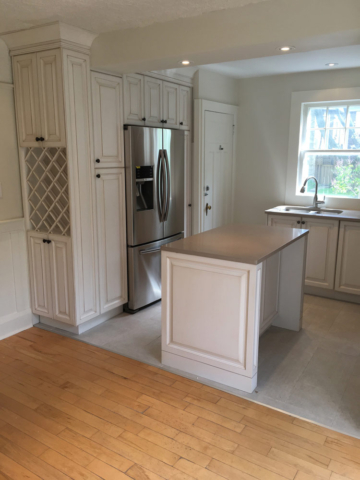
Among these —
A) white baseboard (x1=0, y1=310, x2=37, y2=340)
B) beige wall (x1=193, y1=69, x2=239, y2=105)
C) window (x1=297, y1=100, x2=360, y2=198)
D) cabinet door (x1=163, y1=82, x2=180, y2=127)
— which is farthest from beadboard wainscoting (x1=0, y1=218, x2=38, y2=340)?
window (x1=297, y1=100, x2=360, y2=198)

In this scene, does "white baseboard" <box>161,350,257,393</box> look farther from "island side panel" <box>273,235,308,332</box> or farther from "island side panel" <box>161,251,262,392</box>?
"island side panel" <box>273,235,308,332</box>

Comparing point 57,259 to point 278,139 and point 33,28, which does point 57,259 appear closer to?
point 33,28

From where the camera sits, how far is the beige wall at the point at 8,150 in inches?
123

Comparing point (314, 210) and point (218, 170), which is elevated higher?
point (218, 170)

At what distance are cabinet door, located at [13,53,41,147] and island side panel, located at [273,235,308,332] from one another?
2253mm

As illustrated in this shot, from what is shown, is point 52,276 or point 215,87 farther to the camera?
point 215,87

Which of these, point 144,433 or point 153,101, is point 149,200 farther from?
point 144,433

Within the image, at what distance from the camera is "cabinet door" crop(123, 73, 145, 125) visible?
3.47m

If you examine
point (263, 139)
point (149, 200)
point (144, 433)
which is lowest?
point (144, 433)

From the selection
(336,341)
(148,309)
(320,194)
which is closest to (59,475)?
(148,309)

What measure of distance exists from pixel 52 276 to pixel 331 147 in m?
3.34

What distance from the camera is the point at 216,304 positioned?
257cm

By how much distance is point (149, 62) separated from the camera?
2.91 meters

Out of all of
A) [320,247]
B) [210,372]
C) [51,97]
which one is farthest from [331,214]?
[51,97]
